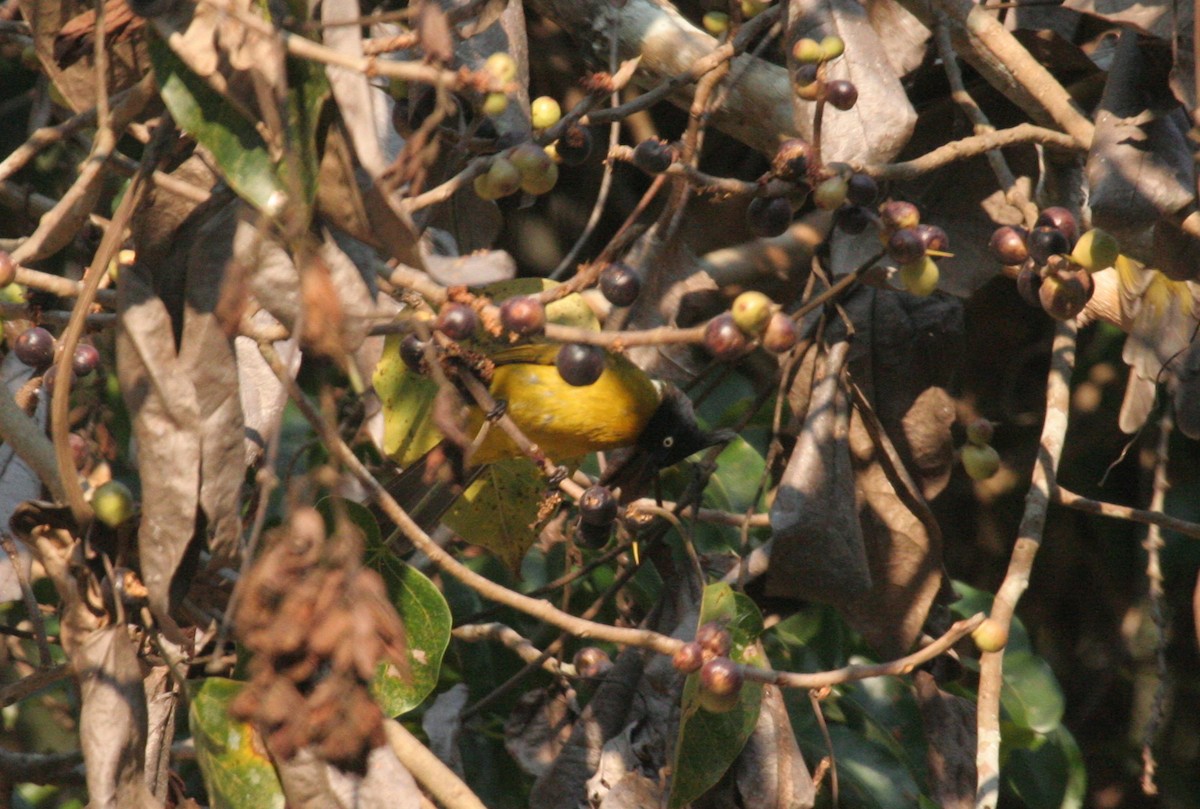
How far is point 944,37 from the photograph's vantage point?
163 centimetres

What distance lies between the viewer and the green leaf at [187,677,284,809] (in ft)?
3.85

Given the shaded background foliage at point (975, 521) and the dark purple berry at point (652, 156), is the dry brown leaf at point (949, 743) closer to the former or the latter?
the shaded background foliage at point (975, 521)

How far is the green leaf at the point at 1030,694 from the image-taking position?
2033 mm

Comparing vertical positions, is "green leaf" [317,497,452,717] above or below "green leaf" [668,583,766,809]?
above

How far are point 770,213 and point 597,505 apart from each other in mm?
350

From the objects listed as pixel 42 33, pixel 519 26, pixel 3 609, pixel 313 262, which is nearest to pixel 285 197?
pixel 313 262

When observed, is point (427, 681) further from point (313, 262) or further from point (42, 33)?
point (42, 33)

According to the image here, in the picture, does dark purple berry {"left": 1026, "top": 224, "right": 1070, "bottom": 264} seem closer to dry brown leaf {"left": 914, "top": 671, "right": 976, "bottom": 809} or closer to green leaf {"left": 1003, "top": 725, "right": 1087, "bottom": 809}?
dry brown leaf {"left": 914, "top": 671, "right": 976, "bottom": 809}

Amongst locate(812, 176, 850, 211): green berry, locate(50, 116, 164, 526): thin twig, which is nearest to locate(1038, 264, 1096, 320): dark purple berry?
locate(812, 176, 850, 211): green berry

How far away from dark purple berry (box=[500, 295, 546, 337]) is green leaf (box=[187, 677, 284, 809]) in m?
0.47

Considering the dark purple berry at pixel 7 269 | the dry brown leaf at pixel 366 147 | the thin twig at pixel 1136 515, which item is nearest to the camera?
the dry brown leaf at pixel 366 147

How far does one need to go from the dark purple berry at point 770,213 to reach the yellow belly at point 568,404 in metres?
0.33

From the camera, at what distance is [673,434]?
1725 millimetres

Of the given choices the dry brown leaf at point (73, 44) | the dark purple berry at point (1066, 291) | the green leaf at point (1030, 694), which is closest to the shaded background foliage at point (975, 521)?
the green leaf at point (1030, 694)
